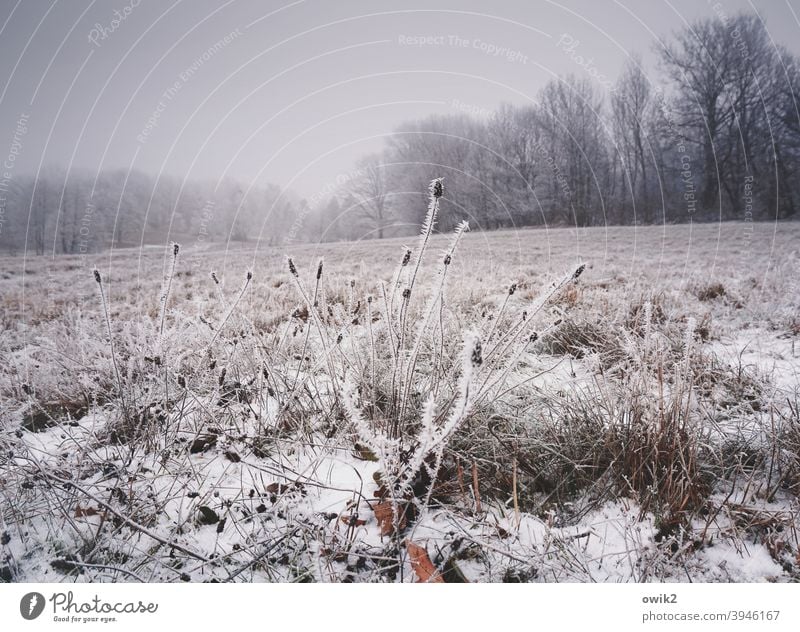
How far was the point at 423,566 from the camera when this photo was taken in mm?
964

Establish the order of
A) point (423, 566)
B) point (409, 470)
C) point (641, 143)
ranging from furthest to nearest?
1. point (641, 143)
2. point (409, 470)
3. point (423, 566)

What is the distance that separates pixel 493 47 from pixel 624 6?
61cm

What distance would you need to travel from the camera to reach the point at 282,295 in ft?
12.8

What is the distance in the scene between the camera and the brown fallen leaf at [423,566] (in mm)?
964

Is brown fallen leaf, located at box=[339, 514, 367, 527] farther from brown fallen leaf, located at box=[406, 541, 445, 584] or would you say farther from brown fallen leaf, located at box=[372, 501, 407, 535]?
brown fallen leaf, located at box=[406, 541, 445, 584]

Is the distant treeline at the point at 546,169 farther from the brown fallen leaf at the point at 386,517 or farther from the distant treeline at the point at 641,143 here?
the brown fallen leaf at the point at 386,517

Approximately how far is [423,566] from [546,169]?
11.5ft

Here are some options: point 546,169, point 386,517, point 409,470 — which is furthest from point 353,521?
point 546,169

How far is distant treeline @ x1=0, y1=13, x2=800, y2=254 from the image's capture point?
206 centimetres

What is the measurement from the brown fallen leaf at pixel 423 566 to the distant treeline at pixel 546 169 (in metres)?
2.14

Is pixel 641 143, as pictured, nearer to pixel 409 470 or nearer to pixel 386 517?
pixel 409 470
